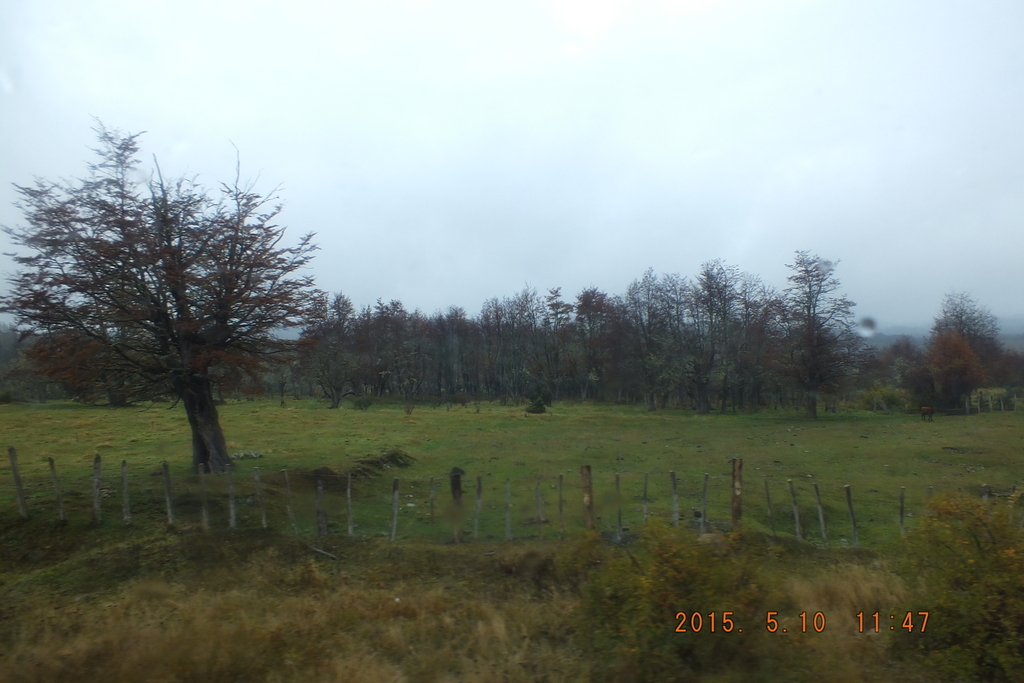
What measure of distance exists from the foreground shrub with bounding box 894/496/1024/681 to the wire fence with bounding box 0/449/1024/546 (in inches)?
195

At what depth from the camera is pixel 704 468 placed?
77.6 feet

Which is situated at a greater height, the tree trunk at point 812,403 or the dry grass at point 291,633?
the tree trunk at point 812,403

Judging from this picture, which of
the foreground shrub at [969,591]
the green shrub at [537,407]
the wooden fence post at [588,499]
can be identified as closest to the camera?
the foreground shrub at [969,591]

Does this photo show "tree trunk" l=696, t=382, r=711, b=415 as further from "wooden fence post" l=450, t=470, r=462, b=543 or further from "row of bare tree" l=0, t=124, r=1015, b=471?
"wooden fence post" l=450, t=470, r=462, b=543

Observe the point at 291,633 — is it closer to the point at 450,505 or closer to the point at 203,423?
the point at 450,505

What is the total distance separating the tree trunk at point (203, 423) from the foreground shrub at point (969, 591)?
18331mm

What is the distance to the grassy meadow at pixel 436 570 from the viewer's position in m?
7.64

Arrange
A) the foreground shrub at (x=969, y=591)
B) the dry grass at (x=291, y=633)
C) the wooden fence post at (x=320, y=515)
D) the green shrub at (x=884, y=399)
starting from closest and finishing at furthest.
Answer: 1. the foreground shrub at (x=969, y=591)
2. the dry grass at (x=291, y=633)
3. the wooden fence post at (x=320, y=515)
4. the green shrub at (x=884, y=399)

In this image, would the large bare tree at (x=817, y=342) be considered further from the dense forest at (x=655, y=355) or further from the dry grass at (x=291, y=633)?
the dry grass at (x=291, y=633)

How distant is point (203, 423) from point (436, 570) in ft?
35.7

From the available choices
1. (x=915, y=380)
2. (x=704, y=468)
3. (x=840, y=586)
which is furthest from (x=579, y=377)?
(x=840, y=586)

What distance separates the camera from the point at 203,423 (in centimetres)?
1952

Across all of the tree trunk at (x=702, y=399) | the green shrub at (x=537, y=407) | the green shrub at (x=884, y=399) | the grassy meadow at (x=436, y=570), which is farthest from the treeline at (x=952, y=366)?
the grassy meadow at (x=436, y=570)
